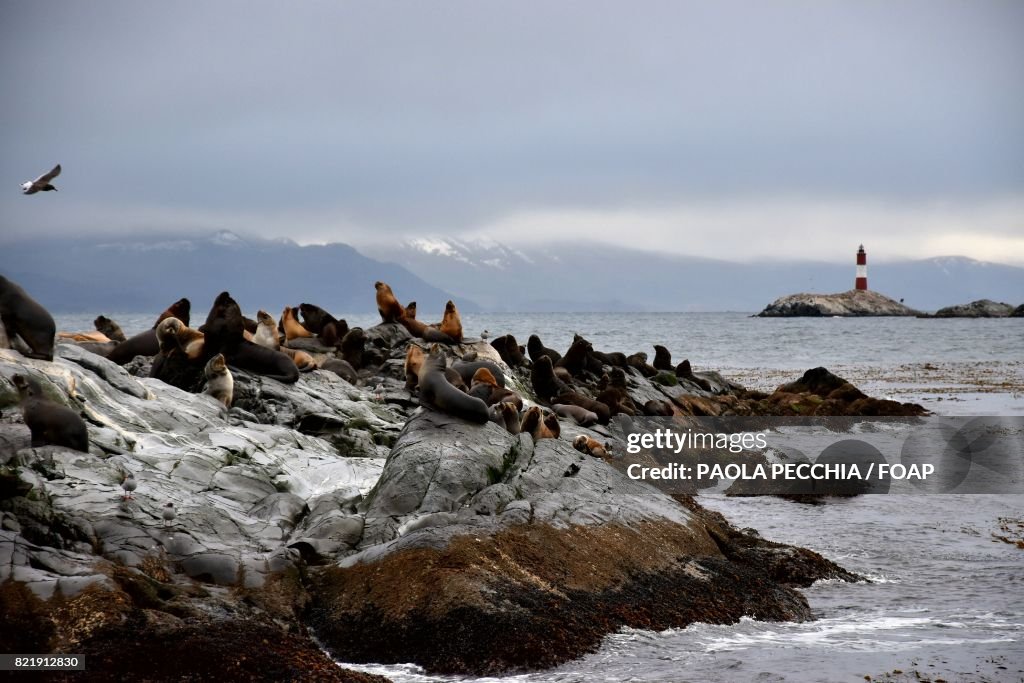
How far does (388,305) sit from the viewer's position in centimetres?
2295

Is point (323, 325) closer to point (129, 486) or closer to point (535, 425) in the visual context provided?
point (535, 425)

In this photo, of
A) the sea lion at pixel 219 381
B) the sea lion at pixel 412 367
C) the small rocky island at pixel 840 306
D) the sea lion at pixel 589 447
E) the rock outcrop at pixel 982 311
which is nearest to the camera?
the sea lion at pixel 589 447

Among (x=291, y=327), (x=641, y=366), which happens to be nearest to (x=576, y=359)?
(x=641, y=366)

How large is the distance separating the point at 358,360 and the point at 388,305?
1.96 meters

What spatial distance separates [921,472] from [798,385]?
1111cm

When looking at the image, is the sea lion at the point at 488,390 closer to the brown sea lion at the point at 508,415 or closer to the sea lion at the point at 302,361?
the brown sea lion at the point at 508,415

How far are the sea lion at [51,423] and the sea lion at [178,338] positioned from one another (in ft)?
19.2

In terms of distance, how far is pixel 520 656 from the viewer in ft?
24.2

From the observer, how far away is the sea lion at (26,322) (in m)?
11.2

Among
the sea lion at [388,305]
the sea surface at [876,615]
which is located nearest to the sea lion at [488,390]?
the sea surface at [876,615]

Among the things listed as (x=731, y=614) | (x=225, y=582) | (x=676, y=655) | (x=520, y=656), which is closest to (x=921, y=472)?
(x=731, y=614)

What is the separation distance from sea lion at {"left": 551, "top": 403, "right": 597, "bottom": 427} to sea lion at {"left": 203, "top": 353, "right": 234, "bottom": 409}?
520 centimetres

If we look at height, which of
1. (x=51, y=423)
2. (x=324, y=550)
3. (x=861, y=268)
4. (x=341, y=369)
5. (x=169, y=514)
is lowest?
(x=324, y=550)

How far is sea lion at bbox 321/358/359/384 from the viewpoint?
62.9 ft
